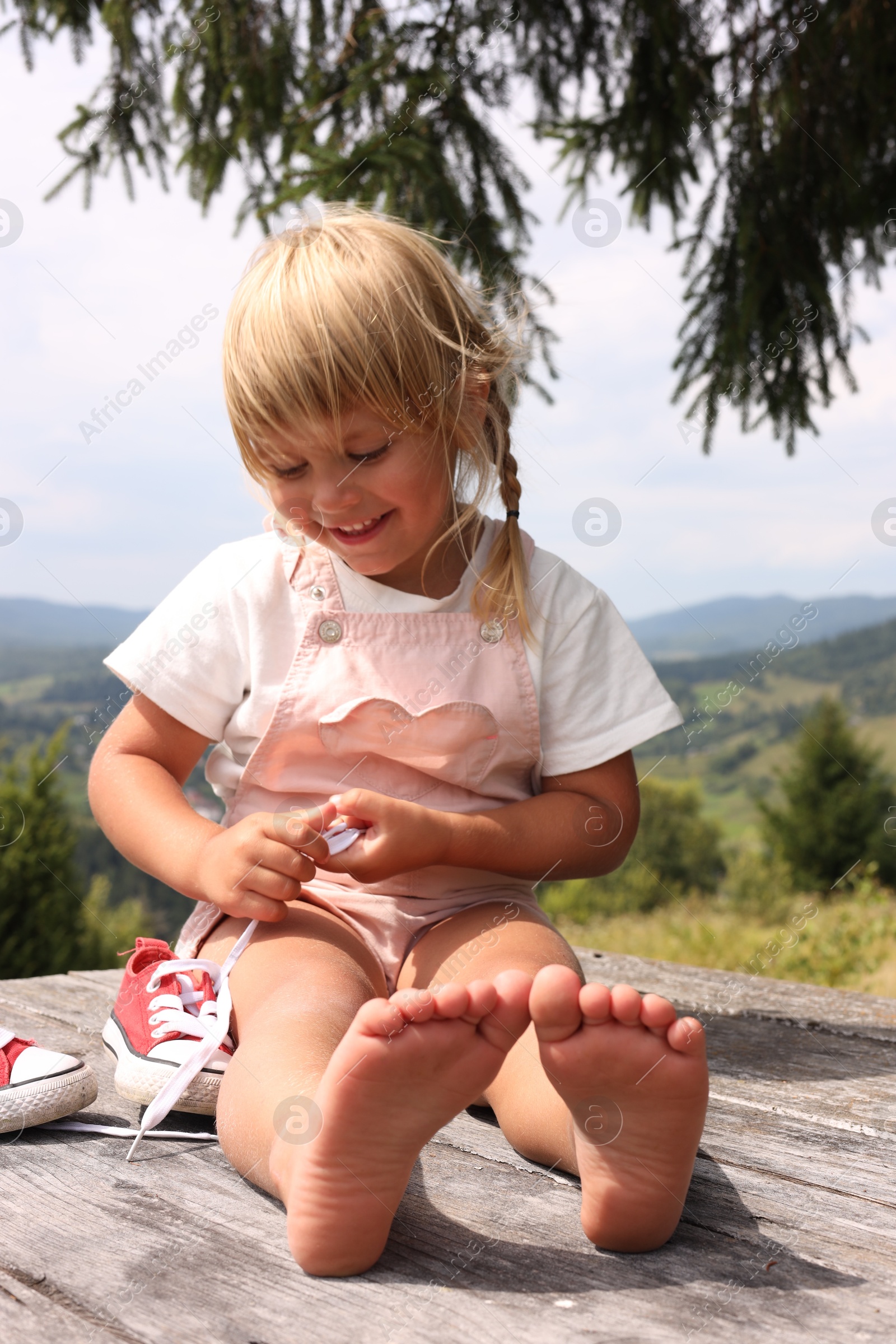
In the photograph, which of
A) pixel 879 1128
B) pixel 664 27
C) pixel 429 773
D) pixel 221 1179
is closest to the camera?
pixel 221 1179

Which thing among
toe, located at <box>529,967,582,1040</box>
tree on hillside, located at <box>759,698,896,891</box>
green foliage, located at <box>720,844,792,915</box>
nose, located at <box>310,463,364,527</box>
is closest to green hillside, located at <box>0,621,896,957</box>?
green foliage, located at <box>720,844,792,915</box>

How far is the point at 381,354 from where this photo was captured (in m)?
1.48

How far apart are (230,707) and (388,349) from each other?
583 millimetres

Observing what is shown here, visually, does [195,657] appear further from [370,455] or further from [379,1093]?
[379,1093]

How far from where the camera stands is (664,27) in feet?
10.4

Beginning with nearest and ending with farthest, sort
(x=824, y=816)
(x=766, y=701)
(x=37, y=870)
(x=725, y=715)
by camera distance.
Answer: (x=37, y=870), (x=824, y=816), (x=725, y=715), (x=766, y=701)

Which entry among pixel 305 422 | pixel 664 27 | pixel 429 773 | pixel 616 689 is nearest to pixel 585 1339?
pixel 429 773

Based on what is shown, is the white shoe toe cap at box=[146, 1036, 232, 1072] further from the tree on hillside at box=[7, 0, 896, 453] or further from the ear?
the tree on hillside at box=[7, 0, 896, 453]

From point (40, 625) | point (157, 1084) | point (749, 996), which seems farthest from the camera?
point (40, 625)

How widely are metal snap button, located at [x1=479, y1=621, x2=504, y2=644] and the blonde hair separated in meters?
0.01

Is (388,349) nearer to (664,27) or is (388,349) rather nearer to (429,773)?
(429,773)

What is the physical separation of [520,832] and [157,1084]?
58cm

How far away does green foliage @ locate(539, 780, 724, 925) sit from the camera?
19.5 metres

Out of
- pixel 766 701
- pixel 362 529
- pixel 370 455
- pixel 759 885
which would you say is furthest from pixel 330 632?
pixel 766 701
